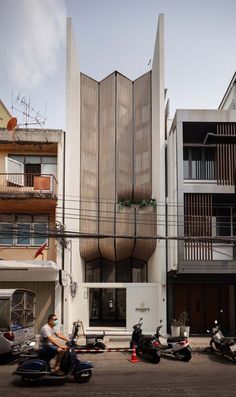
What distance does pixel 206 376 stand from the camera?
12.2m

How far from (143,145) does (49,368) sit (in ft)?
48.5

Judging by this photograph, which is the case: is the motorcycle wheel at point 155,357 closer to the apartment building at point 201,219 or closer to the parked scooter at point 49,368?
the parked scooter at point 49,368

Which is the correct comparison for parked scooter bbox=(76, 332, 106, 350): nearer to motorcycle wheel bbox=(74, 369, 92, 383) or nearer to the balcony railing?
motorcycle wheel bbox=(74, 369, 92, 383)

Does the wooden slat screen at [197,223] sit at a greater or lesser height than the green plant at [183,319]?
greater

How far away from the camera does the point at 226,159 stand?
806 inches

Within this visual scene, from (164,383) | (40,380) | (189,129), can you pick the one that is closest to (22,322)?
(40,380)

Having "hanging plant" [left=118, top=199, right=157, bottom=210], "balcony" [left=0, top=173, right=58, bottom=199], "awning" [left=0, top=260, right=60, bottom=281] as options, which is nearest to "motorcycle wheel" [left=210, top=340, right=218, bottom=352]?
"awning" [left=0, top=260, right=60, bottom=281]

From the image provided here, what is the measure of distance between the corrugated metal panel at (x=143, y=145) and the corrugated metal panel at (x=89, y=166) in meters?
2.13

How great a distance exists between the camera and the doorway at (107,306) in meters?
24.5

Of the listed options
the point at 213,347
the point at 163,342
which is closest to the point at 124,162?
the point at 163,342

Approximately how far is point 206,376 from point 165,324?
353 inches

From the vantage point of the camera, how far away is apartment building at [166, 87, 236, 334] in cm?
1989

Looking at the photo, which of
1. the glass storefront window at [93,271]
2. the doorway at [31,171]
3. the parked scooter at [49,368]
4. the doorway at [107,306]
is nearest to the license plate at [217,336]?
the parked scooter at [49,368]

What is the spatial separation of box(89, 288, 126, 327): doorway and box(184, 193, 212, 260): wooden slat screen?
602 cm
